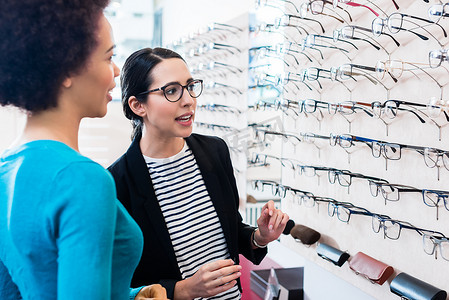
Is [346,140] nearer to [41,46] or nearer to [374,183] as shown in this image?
[374,183]

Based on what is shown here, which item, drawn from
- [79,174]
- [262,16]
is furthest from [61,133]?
[262,16]

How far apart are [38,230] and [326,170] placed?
1.21 meters

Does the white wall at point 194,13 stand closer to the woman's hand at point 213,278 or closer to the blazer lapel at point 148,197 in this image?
the blazer lapel at point 148,197

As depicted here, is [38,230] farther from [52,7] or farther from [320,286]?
[320,286]

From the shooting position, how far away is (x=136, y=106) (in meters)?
1.46

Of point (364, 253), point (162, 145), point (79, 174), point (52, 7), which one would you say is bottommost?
point (364, 253)

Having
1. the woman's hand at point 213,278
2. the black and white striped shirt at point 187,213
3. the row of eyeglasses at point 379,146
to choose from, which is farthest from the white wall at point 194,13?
the woman's hand at point 213,278

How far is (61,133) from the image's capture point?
0.72 meters

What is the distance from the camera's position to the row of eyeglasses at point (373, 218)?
4.08 feet

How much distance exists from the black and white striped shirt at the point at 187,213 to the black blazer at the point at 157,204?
0.02 meters

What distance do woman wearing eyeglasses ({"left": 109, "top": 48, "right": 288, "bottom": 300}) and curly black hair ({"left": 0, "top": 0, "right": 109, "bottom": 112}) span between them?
0.68m

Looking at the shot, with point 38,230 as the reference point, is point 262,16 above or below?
above

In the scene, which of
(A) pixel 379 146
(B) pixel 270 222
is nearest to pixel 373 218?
(A) pixel 379 146

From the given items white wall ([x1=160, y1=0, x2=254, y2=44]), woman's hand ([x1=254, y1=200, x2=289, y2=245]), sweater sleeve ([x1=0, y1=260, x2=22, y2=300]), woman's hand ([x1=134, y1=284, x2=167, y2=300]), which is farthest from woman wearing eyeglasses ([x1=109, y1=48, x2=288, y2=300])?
white wall ([x1=160, y1=0, x2=254, y2=44])
